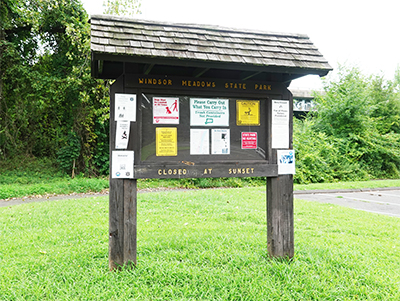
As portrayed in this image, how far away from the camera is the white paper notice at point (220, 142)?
4191 millimetres

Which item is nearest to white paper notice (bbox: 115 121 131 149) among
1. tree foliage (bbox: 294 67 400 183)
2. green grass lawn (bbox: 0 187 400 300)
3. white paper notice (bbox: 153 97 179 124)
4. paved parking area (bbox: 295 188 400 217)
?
white paper notice (bbox: 153 97 179 124)

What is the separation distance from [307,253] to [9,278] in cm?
373

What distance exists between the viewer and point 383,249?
192 inches

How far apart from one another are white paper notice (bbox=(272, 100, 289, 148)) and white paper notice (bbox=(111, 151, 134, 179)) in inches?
74.4

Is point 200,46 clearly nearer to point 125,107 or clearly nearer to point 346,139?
point 125,107

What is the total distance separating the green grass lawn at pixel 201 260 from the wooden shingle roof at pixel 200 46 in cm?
242

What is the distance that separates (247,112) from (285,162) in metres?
0.84

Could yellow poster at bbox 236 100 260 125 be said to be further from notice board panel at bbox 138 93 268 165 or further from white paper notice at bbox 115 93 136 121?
white paper notice at bbox 115 93 136 121

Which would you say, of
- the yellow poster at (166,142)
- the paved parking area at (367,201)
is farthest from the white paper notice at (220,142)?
the paved parking area at (367,201)

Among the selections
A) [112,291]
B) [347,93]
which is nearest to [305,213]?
[112,291]

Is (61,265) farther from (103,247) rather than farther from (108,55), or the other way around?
(108,55)

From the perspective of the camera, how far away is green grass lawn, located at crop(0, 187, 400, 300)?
133 inches

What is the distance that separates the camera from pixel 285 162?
4.37 meters

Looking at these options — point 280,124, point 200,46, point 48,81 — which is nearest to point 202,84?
point 200,46
